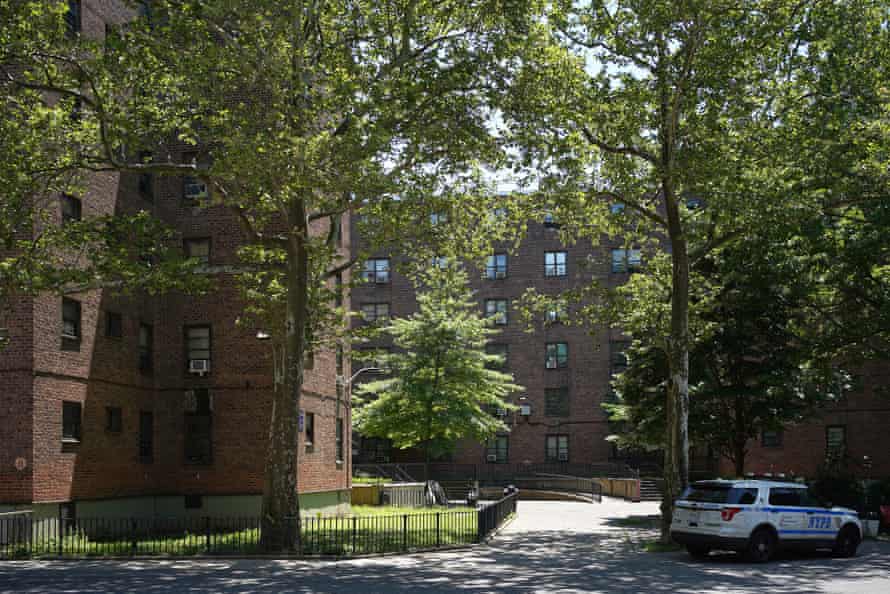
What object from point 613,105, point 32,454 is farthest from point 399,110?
point 32,454

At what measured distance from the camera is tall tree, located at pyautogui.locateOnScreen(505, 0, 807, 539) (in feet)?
79.6

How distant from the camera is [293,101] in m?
23.6

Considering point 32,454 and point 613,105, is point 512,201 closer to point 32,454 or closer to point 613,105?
point 613,105

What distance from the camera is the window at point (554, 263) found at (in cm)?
6319

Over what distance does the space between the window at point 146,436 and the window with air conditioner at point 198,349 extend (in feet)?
6.48

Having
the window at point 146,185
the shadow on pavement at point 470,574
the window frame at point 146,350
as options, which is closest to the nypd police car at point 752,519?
the shadow on pavement at point 470,574

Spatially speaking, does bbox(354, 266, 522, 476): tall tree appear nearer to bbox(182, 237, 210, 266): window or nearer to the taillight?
bbox(182, 237, 210, 266): window

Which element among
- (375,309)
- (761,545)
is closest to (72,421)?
(761,545)

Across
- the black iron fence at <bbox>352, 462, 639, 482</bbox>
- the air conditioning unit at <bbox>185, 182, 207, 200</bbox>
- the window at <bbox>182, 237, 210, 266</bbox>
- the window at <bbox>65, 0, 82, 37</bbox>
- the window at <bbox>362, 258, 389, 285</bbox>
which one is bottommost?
the black iron fence at <bbox>352, 462, 639, 482</bbox>

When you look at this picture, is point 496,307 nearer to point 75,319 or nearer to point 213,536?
point 75,319

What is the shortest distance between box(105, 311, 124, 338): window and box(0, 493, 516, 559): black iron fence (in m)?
5.77

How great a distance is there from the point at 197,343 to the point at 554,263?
33.7 meters

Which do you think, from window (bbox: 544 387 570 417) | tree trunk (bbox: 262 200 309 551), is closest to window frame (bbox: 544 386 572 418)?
window (bbox: 544 387 570 417)

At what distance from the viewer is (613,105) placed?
85.3 feet
